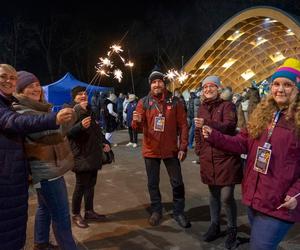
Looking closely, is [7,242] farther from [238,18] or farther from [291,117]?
[238,18]

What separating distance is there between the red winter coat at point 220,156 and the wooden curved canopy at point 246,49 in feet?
53.2

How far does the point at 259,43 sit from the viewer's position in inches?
1000

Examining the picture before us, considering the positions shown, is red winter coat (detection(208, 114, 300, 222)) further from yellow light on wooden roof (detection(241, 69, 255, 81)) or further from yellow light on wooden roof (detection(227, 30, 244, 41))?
yellow light on wooden roof (detection(241, 69, 255, 81))

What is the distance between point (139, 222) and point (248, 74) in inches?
960

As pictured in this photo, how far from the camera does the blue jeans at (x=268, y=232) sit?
8.66 feet

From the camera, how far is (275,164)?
271 centimetres

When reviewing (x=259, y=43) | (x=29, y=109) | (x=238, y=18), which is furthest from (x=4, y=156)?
(x=259, y=43)

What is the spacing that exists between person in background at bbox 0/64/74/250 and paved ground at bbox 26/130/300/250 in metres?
1.91

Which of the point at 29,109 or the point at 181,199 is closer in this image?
the point at 29,109

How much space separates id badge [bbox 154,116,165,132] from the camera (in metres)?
5.05

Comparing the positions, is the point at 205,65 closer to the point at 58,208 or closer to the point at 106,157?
the point at 106,157

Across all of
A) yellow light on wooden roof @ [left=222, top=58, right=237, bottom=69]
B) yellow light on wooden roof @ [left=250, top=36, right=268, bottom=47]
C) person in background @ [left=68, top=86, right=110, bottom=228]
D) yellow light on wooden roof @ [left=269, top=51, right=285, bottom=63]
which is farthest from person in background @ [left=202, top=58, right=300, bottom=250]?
yellow light on wooden roof @ [left=222, top=58, right=237, bottom=69]

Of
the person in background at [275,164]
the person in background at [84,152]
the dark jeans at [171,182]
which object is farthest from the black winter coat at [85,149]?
the person in background at [275,164]

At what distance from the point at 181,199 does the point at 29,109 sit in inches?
106
